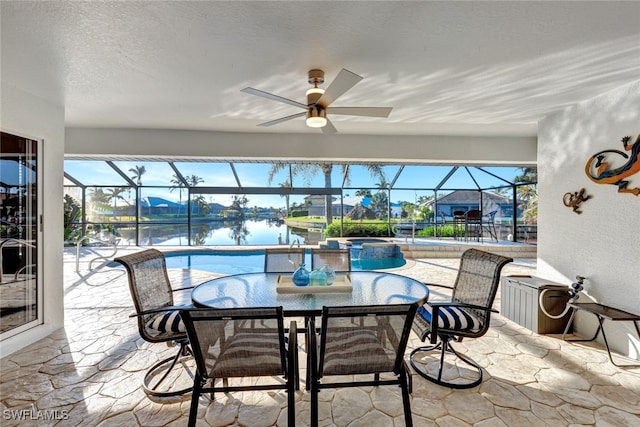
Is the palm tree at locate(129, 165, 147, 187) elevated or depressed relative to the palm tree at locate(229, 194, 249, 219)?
elevated

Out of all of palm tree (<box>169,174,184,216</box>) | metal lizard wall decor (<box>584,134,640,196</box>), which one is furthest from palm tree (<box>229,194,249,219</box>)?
metal lizard wall decor (<box>584,134,640,196</box>)

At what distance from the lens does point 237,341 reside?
4.99 feet

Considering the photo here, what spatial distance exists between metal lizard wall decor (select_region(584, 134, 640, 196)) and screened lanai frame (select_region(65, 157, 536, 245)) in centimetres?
583

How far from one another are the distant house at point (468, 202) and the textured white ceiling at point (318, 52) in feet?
23.2

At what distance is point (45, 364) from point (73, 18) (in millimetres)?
2743

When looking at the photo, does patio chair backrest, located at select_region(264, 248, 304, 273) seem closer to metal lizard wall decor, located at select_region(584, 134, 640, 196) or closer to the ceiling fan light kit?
the ceiling fan light kit

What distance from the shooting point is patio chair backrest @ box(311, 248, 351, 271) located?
296 cm

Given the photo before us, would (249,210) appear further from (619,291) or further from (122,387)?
(619,291)

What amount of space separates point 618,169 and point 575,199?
1.63 ft

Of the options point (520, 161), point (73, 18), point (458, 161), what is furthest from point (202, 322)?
point (520, 161)

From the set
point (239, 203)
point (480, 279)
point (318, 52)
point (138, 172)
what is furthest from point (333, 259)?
point (138, 172)

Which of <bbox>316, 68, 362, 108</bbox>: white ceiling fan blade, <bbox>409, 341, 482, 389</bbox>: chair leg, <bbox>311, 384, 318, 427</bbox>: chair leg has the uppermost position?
<bbox>316, 68, 362, 108</bbox>: white ceiling fan blade

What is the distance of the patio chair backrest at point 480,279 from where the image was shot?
85.7 inches

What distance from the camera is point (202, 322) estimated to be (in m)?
1.42
